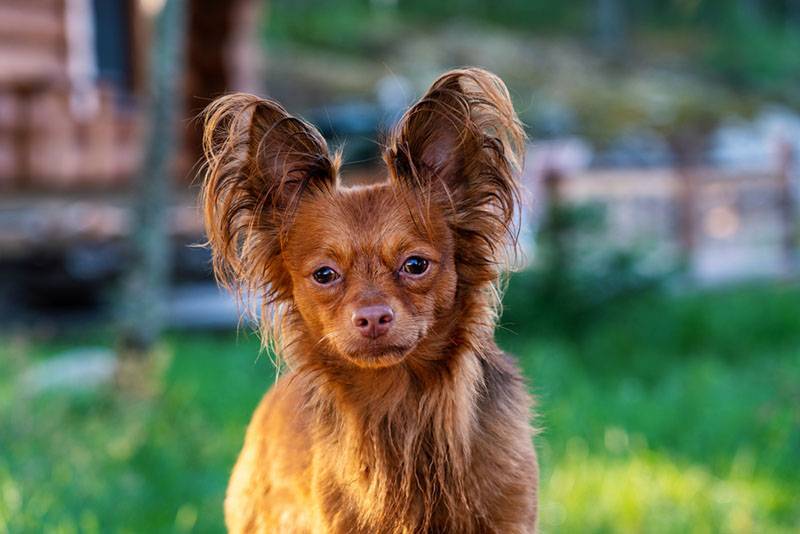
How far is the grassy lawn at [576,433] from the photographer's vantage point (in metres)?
4.71

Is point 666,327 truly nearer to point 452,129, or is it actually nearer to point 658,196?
point 658,196

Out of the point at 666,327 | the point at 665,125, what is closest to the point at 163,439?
the point at 666,327

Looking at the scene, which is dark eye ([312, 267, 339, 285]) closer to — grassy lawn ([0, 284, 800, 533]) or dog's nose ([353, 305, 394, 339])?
dog's nose ([353, 305, 394, 339])

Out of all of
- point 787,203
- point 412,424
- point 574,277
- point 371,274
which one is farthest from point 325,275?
point 787,203

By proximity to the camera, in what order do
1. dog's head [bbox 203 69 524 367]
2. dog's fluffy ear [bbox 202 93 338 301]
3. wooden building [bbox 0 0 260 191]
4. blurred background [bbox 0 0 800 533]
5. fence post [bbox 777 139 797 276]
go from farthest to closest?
1. fence post [bbox 777 139 797 276]
2. wooden building [bbox 0 0 260 191]
3. blurred background [bbox 0 0 800 533]
4. dog's fluffy ear [bbox 202 93 338 301]
5. dog's head [bbox 203 69 524 367]

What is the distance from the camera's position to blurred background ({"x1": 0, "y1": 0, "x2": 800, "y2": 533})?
5016 millimetres

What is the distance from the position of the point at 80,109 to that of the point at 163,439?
21.8 ft

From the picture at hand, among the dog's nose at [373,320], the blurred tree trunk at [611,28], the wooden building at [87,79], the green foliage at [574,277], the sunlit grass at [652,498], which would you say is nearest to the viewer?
the dog's nose at [373,320]

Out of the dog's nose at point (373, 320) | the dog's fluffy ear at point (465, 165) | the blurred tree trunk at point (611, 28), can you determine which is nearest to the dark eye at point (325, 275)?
the dog's nose at point (373, 320)

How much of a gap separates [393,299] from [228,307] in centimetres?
869

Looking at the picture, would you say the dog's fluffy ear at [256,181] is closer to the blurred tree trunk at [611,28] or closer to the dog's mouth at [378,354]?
the dog's mouth at [378,354]

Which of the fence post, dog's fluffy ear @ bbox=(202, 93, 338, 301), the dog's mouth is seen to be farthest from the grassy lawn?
the fence post

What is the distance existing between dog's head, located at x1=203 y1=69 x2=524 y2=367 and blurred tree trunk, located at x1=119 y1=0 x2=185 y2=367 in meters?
3.57

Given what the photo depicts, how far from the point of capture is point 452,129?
2.92 metres
